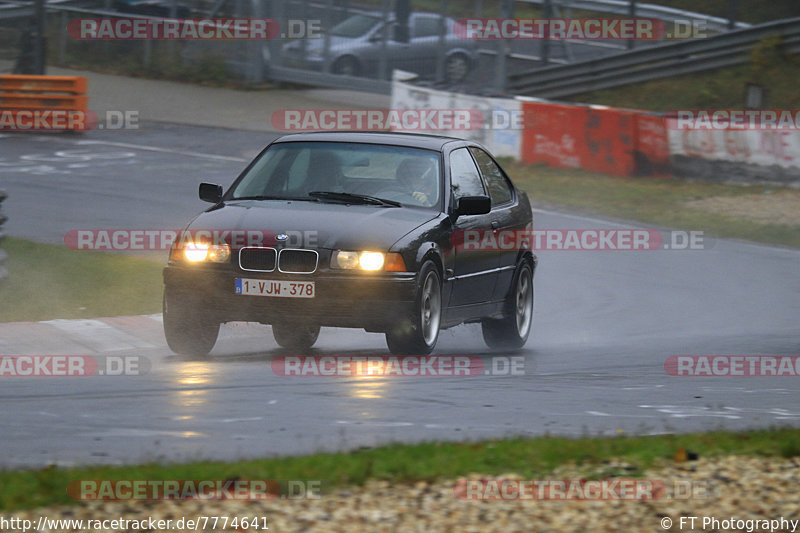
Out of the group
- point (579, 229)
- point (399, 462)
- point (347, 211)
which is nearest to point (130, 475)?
point (399, 462)

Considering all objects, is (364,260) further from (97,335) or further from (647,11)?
(647,11)

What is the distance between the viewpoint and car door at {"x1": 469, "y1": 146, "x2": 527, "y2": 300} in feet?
34.3

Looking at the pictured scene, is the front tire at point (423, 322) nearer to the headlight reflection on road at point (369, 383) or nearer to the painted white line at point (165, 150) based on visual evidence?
the headlight reflection on road at point (369, 383)

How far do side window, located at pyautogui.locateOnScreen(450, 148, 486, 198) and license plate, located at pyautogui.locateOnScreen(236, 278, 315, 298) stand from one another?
1640mm

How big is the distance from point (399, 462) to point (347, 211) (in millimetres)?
3420

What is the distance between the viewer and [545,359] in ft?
33.7

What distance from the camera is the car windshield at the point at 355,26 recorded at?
2858 cm

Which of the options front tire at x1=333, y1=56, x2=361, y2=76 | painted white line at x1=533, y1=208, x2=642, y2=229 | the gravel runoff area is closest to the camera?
the gravel runoff area

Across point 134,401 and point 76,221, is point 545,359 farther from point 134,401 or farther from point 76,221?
point 76,221

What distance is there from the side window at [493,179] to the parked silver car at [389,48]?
16602 mm
